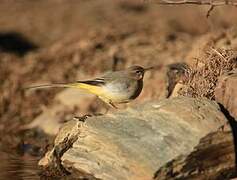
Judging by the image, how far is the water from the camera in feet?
35.9

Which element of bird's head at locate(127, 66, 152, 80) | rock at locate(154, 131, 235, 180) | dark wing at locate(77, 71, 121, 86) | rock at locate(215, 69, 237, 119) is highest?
bird's head at locate(127, 66, 152, 80)

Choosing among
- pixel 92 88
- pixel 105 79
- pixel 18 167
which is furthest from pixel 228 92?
pixel 18 167

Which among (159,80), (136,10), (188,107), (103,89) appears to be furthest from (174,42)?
(188,107)

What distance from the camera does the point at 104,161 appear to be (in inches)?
368

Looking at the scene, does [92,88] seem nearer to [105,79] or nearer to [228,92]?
[105,79]

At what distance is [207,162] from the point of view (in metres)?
9.13

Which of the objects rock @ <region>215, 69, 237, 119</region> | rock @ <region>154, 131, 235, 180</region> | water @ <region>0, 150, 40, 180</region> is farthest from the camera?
water @ <region>0, 150, 40, 180</region>

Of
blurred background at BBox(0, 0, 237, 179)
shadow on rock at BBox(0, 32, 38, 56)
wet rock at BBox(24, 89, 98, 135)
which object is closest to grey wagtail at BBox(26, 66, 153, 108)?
blurred background at BBox(0, 0, 237, 179)

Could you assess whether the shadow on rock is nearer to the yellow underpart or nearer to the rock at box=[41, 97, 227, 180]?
the yellow underpart

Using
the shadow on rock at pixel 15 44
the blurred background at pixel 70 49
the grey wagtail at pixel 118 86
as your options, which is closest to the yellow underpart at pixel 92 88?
the grey wagtail at pixel 118 86

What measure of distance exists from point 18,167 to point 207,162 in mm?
3583

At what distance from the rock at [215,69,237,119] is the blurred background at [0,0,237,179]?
1.72m

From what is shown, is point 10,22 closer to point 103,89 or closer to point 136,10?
point 136,10

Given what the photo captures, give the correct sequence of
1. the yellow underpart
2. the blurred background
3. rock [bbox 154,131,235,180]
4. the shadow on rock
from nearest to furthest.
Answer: rock [bbox 154,131,235,180] → the yellow underpart → the blurred background → the shadow on rock
